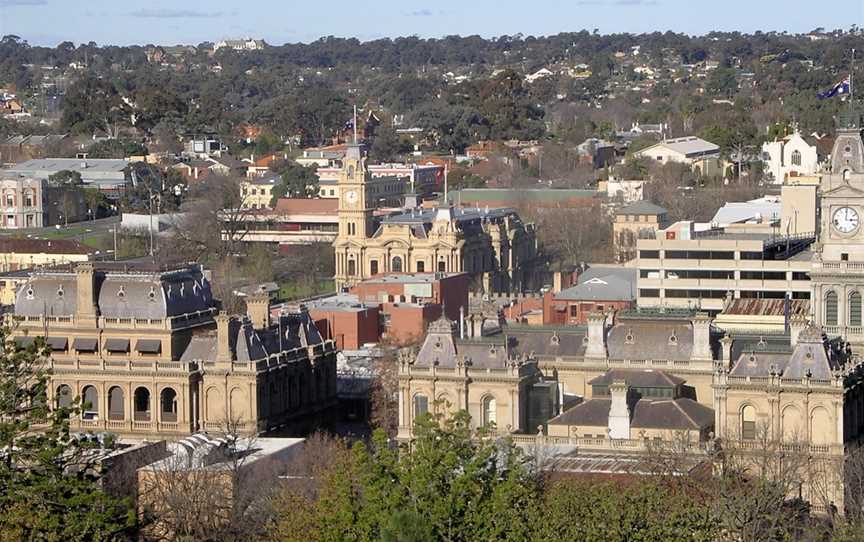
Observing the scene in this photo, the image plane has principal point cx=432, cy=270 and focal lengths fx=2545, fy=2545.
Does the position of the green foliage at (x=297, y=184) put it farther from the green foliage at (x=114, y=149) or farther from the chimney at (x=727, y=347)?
the chimney at (x=727, y=347)

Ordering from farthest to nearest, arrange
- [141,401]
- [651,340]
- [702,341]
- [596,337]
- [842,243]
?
[842,243]
[141,401]
[596,337]
[651,340]
[702,341]

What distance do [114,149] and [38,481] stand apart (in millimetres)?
143571

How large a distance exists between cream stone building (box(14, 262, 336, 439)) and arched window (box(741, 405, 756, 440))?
48.9 feet

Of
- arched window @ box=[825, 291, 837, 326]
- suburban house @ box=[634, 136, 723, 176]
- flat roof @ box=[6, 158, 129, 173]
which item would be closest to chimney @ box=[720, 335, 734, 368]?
arched window @ box=[825, 291, 837, 326]

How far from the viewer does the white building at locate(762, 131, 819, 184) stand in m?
156

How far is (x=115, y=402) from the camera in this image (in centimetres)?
7531

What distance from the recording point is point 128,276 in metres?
76.8

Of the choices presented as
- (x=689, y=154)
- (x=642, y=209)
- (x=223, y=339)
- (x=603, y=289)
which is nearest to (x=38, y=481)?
(x=223, y=339)

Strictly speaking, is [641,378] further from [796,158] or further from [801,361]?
[796,158]

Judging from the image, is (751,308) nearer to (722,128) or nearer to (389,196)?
(389,196)

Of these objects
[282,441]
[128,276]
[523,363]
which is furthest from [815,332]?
[128,276]

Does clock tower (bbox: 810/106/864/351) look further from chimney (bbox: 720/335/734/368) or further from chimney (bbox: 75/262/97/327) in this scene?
chimney (bbox: 75/262/97/327)

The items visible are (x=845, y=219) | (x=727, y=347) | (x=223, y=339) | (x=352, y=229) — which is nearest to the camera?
(x=727, y=347)

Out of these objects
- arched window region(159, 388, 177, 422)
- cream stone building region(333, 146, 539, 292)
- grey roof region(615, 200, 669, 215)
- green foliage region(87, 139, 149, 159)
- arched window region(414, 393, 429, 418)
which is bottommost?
arched window region(159, 388, 177, 422)
